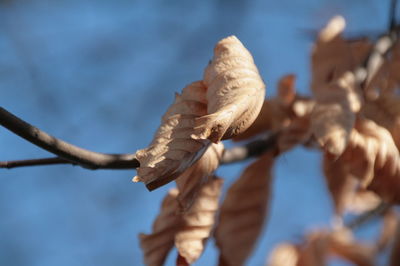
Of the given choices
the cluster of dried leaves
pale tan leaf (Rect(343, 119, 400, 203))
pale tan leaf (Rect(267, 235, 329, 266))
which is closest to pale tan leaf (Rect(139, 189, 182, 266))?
the cluster of dried leaves

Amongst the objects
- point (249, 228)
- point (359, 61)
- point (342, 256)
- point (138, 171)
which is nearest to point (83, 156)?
point (138, 171)

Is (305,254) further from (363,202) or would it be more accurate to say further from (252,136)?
(363,202)

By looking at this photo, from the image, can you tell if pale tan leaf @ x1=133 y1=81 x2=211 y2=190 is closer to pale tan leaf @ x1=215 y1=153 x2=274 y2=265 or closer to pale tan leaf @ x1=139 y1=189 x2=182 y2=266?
pale tan leaf @ x1=139 y1=189 x2=182 y2=266

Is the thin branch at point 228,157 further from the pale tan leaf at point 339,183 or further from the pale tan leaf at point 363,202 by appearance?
the pale tan leaf at point 363,202

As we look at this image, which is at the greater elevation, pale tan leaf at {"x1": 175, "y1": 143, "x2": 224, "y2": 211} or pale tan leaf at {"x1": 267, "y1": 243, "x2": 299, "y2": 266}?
pale tan leaf at {"x1": 267, "y1": 243, "x2": 299, "y2": 266}

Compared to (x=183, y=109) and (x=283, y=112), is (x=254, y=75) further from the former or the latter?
(x=283, y=112)

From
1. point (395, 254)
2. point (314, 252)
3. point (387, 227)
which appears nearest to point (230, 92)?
point (314, 252)

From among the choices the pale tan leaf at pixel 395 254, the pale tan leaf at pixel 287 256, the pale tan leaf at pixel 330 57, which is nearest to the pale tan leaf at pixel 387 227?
the pale tan leaf at pixel 395 254
